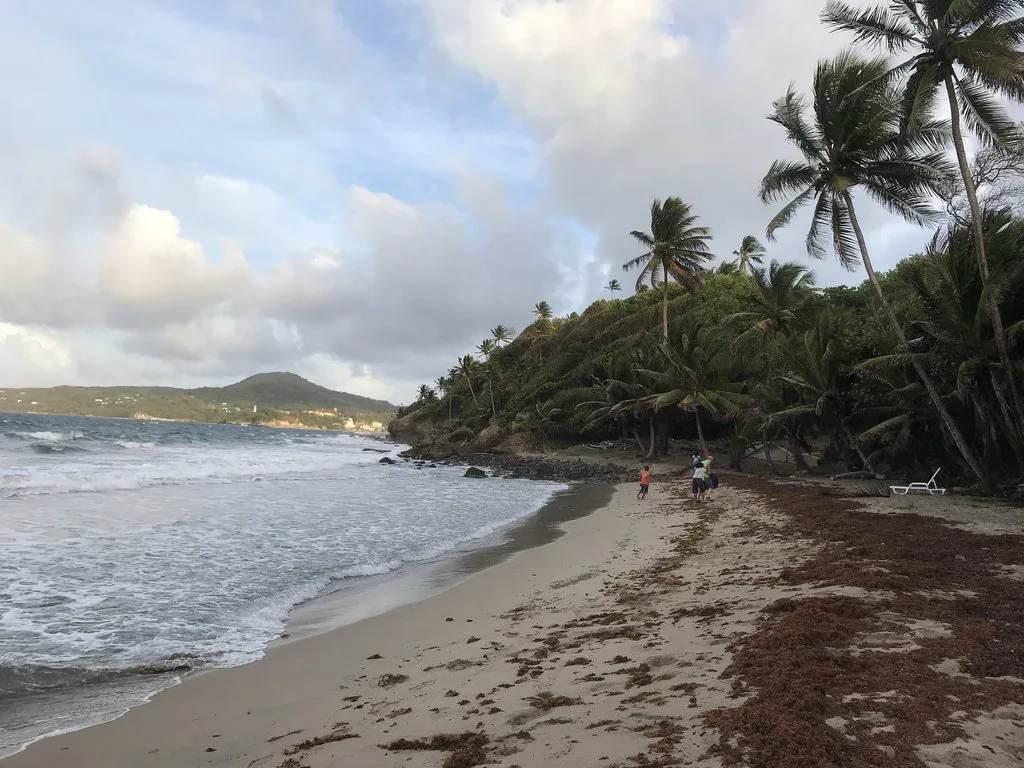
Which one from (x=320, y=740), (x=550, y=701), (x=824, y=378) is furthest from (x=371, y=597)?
(x=824, y=378)

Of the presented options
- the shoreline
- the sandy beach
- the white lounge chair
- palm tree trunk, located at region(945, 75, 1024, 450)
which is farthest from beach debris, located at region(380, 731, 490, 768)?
the white lounge chair

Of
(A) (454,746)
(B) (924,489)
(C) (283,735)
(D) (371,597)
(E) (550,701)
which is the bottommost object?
(D) (371,597)

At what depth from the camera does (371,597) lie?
355 inches

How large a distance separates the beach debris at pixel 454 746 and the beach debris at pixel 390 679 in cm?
140

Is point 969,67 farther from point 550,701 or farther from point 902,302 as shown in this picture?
point 550,701

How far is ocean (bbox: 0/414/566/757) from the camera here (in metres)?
5.81

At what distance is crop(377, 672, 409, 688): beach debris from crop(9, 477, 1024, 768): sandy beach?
0.04 metres

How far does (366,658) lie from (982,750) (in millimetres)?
5181

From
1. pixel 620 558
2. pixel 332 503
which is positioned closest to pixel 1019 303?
pixel 620 558

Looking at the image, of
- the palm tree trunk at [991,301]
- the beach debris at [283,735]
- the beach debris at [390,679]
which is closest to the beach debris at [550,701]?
the beach debris at [390,679]

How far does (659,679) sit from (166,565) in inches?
358

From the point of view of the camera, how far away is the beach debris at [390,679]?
533 centimetres

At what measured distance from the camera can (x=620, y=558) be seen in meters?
10.4

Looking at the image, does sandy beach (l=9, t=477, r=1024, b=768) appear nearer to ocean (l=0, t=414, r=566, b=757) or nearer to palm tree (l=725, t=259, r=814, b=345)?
ocean (l=0, t=414, r=566, b=757)
